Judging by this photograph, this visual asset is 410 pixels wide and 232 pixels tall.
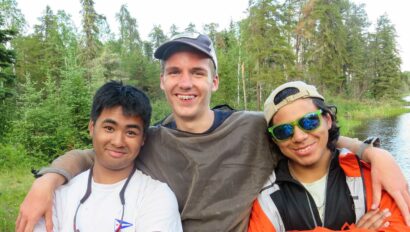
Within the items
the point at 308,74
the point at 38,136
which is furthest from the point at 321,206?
the point at 308,74

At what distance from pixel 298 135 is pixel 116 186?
133 cm

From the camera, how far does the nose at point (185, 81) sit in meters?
2.59

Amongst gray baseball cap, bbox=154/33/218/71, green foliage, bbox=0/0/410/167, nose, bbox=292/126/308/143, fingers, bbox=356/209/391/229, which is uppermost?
green foliage, bbox=0/0/410/167

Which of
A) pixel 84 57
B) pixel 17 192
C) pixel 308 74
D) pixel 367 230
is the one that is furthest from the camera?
pixel 308 74

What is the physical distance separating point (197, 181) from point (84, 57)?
30.5 m

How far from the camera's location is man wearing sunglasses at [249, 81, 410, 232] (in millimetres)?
2412

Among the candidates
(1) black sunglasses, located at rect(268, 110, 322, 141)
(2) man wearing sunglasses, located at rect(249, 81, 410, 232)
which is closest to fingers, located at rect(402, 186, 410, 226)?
(2) man wearing sunglasses, located at rect(249, 81, 410, 232)

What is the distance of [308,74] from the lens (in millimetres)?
39000

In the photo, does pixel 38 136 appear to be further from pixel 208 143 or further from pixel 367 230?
pixel 367 230

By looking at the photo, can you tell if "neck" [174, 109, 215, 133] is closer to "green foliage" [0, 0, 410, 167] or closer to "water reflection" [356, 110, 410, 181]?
"green foliage" [0, 0, 410, 167]

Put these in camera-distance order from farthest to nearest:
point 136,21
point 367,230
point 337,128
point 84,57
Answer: point 136,21 → point 84,57 → point 337,128 → point 367,230

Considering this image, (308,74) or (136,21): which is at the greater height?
(136,21)

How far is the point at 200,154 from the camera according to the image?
2541 millimetres

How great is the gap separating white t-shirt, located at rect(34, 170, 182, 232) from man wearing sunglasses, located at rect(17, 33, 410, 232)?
0.13 meters
